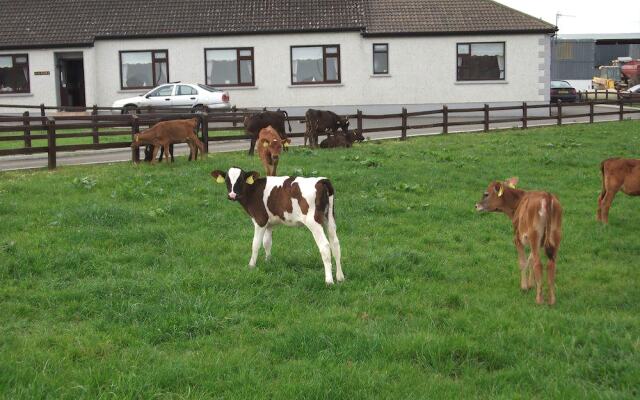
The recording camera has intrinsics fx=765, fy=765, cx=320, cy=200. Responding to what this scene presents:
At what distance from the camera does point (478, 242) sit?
33.0ft

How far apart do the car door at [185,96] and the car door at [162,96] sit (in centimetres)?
24

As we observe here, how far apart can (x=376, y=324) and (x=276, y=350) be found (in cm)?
101

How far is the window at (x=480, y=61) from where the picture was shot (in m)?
34.1

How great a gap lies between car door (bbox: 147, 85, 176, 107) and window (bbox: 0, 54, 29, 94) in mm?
7534

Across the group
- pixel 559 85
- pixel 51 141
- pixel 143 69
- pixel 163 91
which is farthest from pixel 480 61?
pixel 51 141

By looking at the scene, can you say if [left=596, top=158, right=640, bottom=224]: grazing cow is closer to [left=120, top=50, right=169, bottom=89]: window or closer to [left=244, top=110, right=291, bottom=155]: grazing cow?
[left=244, top=110, right=291, bottom=155]: grazing cow

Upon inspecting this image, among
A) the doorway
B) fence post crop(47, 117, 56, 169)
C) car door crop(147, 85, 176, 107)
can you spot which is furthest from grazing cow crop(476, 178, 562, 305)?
the doorway

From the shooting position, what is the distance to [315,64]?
34250mm

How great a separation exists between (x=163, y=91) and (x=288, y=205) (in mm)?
23737

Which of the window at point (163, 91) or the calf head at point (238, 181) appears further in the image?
the window at point (163, 91)

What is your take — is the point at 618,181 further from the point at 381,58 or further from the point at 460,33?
the point at 381,58

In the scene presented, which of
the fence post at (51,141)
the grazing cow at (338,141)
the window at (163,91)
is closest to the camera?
the fence post at (51,141)

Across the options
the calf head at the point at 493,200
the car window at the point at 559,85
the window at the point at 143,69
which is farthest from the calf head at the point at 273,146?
the car window at the point at 559,85

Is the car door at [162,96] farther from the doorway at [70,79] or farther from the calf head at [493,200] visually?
the calf head at [493,200]
